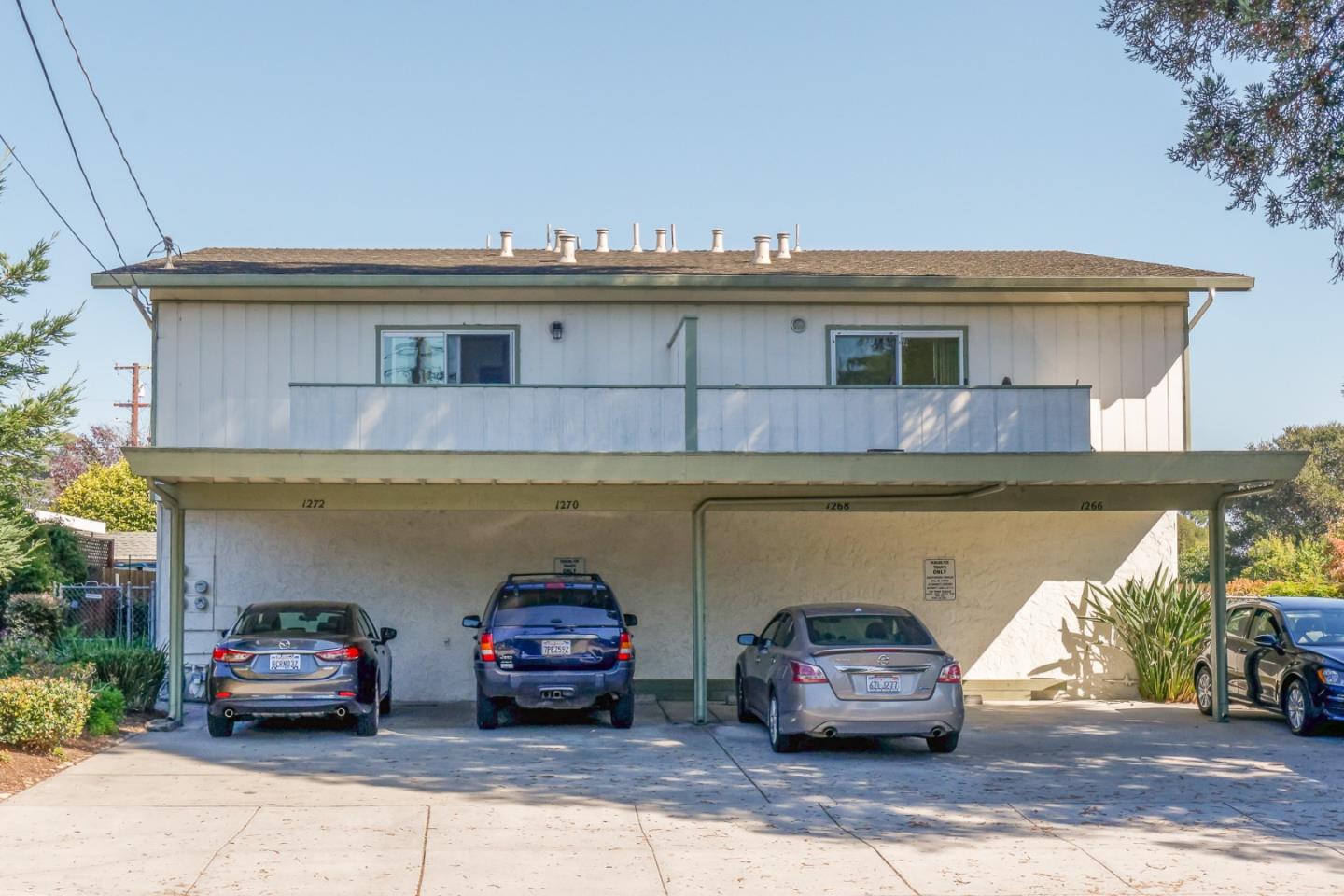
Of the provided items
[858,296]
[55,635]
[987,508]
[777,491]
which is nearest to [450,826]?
[777,491]

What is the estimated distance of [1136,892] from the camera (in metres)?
8.26

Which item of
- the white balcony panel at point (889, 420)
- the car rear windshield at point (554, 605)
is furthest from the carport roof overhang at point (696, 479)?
the car rear windshield at point (554, 605)

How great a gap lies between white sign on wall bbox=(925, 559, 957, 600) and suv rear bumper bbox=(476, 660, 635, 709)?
5880 mm

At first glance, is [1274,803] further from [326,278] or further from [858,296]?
[326,278]

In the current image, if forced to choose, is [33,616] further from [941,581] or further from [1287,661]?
[1287,661]

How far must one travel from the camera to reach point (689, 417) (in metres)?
16.2

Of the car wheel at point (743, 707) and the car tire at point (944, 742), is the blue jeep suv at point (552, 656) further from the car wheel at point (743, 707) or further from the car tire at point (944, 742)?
the car tire at point (944, 742)

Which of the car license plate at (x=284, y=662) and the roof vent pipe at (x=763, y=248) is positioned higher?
the roof vent pipe at (x=763, y=248)

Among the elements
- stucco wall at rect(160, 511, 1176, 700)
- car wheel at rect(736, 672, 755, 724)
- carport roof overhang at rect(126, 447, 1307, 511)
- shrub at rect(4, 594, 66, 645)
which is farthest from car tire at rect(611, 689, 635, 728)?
shrub at rect(4, 594, 66, 645)

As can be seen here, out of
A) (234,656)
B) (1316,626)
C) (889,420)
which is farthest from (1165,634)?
(234,656)

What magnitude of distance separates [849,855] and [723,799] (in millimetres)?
2098

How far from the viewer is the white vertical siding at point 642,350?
18250 mm

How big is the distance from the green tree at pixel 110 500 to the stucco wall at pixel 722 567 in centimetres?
2737

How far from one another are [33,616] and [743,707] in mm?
11394
